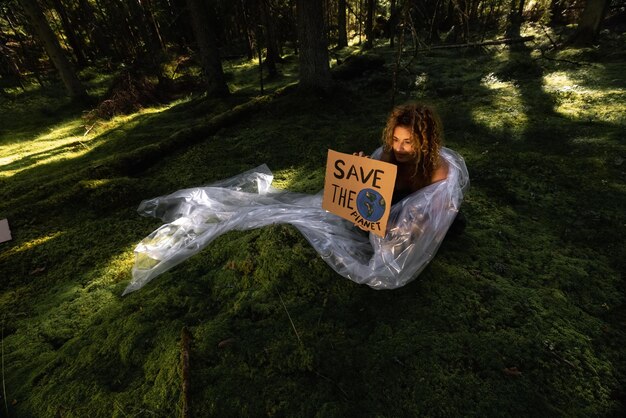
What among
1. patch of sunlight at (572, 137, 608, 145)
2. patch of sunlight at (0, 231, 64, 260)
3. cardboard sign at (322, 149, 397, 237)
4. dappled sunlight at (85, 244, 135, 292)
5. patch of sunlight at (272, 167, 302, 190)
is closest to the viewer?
cardboard sign at (322, 149, 397, 237)

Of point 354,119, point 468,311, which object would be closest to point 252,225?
point 468,311

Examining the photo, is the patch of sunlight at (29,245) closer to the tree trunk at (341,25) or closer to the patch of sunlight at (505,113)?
the patch of sunlight at (505,113)

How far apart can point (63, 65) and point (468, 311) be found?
1357 cm

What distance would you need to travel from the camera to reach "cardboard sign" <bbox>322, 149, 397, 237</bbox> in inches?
79.0

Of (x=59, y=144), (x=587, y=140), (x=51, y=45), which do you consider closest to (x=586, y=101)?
(x=587, y=140)

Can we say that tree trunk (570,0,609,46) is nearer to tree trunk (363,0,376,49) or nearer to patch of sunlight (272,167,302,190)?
tree trunk (363,0,376,49)

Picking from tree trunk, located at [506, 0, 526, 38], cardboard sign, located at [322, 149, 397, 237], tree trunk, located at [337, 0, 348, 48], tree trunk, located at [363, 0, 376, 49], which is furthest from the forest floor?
tree trunk, located at [337, 0, 348, 48]

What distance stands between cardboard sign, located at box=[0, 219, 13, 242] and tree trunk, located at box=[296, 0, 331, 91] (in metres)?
5.60

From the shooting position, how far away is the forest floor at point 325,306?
5.22 ft

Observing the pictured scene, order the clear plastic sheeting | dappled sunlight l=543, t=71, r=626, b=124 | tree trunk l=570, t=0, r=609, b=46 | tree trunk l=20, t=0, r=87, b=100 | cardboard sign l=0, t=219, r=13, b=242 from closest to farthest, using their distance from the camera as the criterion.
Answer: the clear plastic sheeting < cardboard sign l=0, t=219, r=13, b=242 < dappled sunlight l=543, t=71, r=626, b=124 < tree trunk l=570, t=0, r=609, b=46 < tree trunk l=20, t=0, r=87, b=100

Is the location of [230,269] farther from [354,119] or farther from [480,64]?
[480,64]

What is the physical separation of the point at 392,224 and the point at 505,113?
479 cm

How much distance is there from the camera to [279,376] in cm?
166

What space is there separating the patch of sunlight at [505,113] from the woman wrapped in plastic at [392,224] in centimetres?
325
